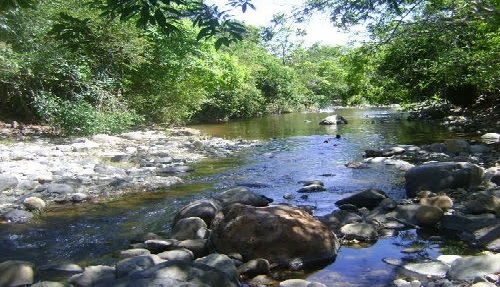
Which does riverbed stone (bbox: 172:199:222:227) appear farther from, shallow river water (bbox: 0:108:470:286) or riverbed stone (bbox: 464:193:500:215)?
riverbed stone (bbox: 464:193:500:215)

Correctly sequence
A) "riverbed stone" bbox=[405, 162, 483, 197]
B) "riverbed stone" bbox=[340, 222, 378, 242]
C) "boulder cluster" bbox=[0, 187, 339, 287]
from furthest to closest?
"riverbed stone" bbox=[405, 162, 483, 197] → "riverbed stone" bbox=[340, 222, 378, 242] → "boulder cluster" bbox=[0, 187, 339, 287]

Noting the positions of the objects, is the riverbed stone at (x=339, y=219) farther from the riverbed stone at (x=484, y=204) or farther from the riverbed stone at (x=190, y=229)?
the riverbed stone at (x=190, y=229)

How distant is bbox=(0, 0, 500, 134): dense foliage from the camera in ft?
30.7

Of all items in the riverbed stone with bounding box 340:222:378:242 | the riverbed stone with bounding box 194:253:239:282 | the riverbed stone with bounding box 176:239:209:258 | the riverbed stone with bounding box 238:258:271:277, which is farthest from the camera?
the riverbed stone with bounding box 340:222:378:242

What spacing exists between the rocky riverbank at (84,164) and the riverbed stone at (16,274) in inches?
111

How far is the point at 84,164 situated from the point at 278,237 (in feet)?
24.0

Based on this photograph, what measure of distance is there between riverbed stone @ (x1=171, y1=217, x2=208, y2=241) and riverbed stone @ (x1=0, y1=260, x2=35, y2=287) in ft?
5.86

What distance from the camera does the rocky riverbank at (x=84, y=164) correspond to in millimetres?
8203

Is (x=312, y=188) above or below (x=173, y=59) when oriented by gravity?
below

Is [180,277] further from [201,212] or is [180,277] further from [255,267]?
[201,212]

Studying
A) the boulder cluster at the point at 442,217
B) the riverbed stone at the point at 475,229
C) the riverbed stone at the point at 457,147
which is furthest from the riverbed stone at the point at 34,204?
the riverbed stone at the point at 457,147

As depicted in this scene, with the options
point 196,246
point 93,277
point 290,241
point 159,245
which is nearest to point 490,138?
point 290,241

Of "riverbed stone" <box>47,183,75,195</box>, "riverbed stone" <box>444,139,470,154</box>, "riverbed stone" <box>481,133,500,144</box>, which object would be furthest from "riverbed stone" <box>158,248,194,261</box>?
"riverbed stone" <box>481,133,500,144</box>

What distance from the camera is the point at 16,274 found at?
424 cm
